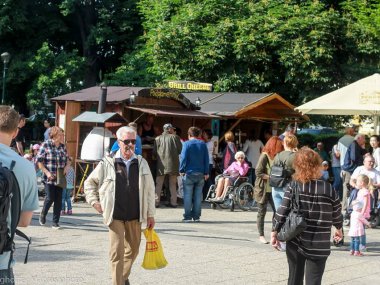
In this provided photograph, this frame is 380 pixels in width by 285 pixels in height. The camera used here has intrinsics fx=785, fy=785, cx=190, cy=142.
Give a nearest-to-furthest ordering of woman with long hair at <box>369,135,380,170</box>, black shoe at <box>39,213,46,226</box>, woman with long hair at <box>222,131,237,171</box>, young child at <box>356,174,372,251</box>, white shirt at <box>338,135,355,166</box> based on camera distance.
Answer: young child at <box>356,174,372,251</box>
black shoe at <box>39,213,46,226</box>
woman with long hair at <box>369,135,380,170</box>
white shirt at <box>338,135,355,166</box>
woman with long hair at <box>222,131,237,171</box>

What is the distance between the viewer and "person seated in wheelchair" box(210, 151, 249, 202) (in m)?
17.0

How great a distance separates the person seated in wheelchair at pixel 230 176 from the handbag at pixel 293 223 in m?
9.78

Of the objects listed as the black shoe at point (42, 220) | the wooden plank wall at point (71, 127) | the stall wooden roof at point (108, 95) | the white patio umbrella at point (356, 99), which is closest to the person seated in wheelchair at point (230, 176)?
the white patio umbrella at point (356, 99)

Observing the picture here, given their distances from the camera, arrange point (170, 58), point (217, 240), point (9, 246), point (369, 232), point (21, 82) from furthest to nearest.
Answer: point (21, 82)
point (170, 58)
point (369, 232)
point (217, 240)
point (9, 246)

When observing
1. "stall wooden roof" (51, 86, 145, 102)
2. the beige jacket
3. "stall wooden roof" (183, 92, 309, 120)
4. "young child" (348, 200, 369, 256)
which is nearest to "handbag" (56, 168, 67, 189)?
"young child" (348, 200, 369, 256)

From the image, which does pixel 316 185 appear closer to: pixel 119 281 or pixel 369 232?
pixel 119 281

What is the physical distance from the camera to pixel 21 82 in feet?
120

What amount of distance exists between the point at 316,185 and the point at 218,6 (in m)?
23.2

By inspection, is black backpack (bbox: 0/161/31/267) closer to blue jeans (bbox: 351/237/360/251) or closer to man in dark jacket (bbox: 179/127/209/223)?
blue jeans (bbox: 351/237/360/251)

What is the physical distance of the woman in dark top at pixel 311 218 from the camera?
22.7 feet

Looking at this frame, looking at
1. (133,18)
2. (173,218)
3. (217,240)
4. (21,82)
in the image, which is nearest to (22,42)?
(21,82)

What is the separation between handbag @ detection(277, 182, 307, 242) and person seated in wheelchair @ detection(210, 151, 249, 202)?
9.78m

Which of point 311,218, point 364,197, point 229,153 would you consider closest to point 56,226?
point 364,197

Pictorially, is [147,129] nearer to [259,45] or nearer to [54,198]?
[54,198]
